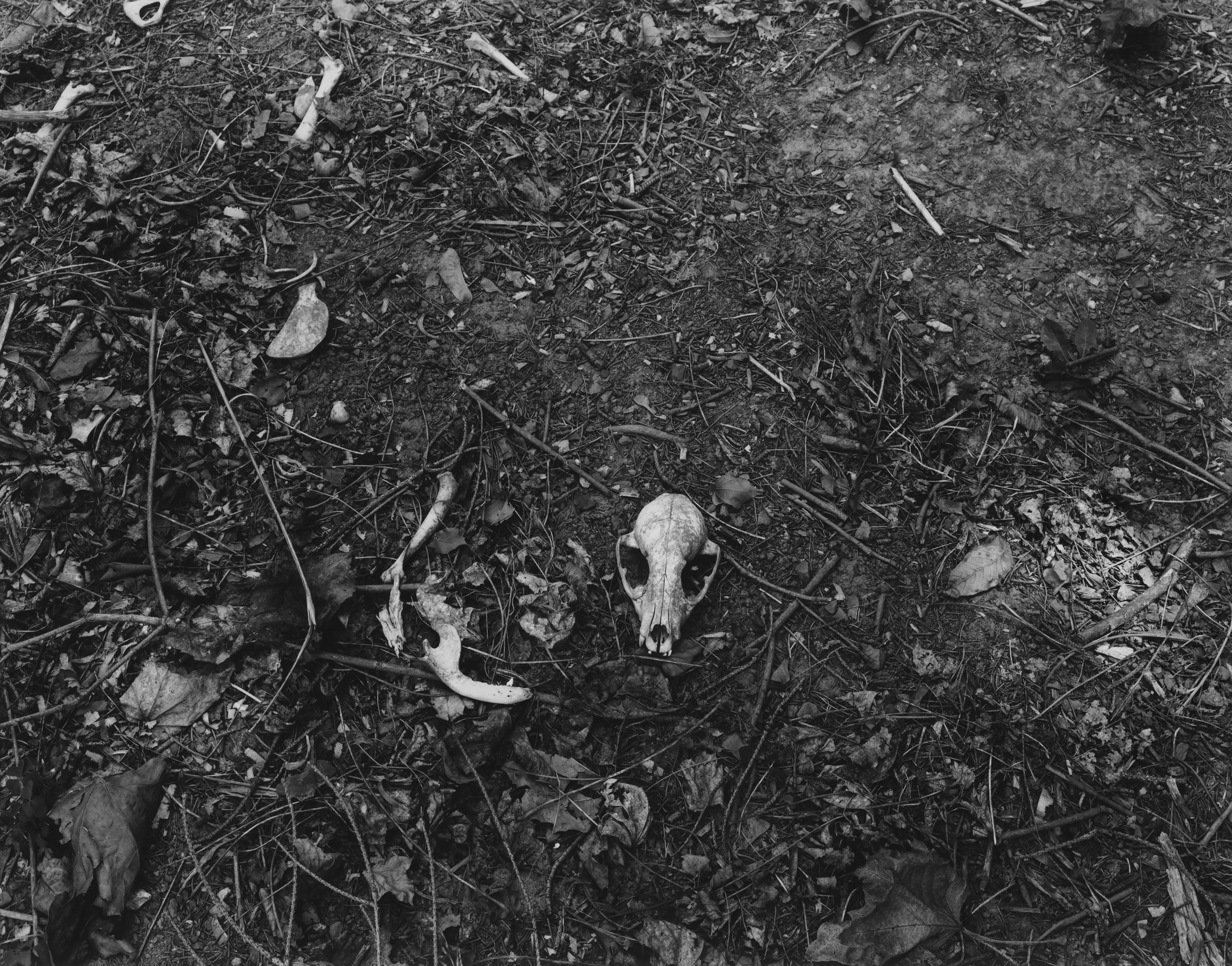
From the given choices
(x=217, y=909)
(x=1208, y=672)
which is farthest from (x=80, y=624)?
(x=1208, y=672)

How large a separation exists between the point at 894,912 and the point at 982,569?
1277 millimetres

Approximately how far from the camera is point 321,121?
12.9 ft

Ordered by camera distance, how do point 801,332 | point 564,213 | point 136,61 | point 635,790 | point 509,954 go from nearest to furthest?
point 509,954, point 635,790, point 801,332, point 564,213, point 136,61

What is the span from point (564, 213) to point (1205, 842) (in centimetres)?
356

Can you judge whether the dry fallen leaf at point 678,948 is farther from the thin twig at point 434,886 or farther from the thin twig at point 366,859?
the thin twig at point 366,859

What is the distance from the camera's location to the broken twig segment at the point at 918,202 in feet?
12.1

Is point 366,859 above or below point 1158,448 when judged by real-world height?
below

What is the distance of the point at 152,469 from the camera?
3049 millimetres

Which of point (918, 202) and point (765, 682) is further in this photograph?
point (918, 202)

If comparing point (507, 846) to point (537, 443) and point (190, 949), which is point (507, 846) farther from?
point (537, 443)

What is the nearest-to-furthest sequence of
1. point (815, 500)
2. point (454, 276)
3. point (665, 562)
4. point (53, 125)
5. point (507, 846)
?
1. point (507, 846)
2. point (665, 562)
3. point (815, 500)
4. point (454, 276)
5. point (53, 125)

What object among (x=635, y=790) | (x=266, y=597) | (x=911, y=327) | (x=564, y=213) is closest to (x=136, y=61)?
(x=564, y=213)

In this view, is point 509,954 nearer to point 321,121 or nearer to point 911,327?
point 911,327

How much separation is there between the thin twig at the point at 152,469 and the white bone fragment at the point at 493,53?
2.15 metres
